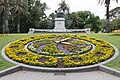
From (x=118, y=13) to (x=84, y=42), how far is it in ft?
84.3

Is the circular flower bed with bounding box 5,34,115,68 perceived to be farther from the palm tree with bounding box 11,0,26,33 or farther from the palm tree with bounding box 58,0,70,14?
the palm tree with bounding box 58,0,70,14

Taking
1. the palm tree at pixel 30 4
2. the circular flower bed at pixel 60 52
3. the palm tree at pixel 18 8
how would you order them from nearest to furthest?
1. the circular flower bed at pixel 60 52
2. the palm tree at pixel 18 8
3. the palm tree at pixel 30 4

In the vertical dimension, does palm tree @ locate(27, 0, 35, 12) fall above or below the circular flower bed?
above

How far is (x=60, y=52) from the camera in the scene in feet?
42.3

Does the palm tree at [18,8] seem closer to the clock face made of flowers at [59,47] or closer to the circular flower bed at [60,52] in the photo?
the circular flower bed at [60,52]

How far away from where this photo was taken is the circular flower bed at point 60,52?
11250mm

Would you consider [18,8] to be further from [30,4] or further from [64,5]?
[64,5]

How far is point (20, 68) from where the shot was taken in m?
11.0

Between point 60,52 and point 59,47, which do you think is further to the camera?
point 59,47

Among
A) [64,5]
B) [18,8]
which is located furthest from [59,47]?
[64,5]

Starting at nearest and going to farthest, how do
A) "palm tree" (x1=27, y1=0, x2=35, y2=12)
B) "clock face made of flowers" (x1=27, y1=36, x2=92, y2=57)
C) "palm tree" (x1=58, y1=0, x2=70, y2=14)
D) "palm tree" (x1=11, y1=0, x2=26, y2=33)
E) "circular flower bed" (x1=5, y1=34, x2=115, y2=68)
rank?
"circular flower bed" (x1=5, y1=34, x2=115, y2=68) < "clock face made of flowers" (x1=27, y1=36, x2=92, y2=57) < "palm tree" (x1=11, y1=0, x2=26, y2=33) < "palm tree" (x1=27, y1=0, x2=35, y2=12) < "palm tree" (x1=58, y1=0, x2=70, y2=14)

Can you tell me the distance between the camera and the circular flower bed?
36.9 feet

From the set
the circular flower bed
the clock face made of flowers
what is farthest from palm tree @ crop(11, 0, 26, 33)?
the clock face made of flowers

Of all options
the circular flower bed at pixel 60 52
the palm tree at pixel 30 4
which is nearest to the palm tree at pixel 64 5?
the palm tree at pixel 30 4
